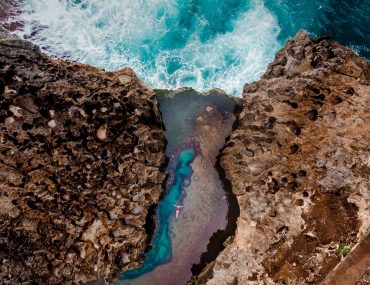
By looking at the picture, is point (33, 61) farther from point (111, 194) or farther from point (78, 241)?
point (78, 241)

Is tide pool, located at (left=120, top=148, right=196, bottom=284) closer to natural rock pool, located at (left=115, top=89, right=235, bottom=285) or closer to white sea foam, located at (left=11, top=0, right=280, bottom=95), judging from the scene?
natural rock pool, located at (left=115, top=89, right=235, bottom=285)

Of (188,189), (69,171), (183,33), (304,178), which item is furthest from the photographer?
(183,33)

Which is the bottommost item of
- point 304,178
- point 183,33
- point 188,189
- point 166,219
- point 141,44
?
point 166,219

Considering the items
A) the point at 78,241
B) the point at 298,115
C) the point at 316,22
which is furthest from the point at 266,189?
the point at 316,22

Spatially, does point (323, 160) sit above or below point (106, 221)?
above

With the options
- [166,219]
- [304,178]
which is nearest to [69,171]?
[166,219]

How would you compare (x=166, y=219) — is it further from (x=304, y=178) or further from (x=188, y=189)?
(x=304, y=178)

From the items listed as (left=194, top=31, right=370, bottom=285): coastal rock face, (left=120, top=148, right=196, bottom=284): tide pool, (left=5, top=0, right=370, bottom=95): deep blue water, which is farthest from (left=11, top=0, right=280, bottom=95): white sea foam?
(left=194, top=31, right=370, bottom=285): coastal rock face
